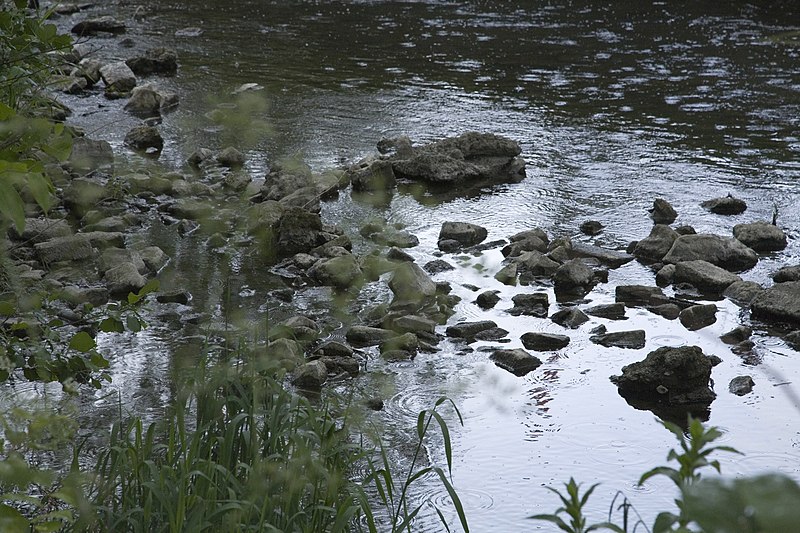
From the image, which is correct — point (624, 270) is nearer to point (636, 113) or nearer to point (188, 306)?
point (188, 306)

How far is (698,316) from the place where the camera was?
14.7 feet

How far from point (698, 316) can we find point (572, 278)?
0.62 metres

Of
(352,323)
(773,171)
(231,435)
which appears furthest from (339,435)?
(773,171)

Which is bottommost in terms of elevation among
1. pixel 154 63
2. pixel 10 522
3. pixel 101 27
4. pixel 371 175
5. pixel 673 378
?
pixel 101 27

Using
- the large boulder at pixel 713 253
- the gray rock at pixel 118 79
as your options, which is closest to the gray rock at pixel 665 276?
the large boulder at pixel 713 253

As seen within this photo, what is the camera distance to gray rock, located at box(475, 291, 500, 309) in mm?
4613

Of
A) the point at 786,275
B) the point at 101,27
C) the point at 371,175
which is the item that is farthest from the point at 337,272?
the point at 101,27

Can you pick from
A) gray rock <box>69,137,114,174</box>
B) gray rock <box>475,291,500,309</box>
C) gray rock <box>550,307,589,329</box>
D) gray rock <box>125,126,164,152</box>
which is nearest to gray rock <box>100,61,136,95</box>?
gray rock <box>125,126,164,152</box>

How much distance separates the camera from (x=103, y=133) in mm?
7375

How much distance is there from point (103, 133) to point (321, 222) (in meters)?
2.79

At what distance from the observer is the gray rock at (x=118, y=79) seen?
874 cm

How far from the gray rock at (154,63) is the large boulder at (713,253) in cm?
584

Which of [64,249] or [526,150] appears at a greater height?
[64,249]

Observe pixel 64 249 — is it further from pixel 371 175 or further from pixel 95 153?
pixel 371 175
